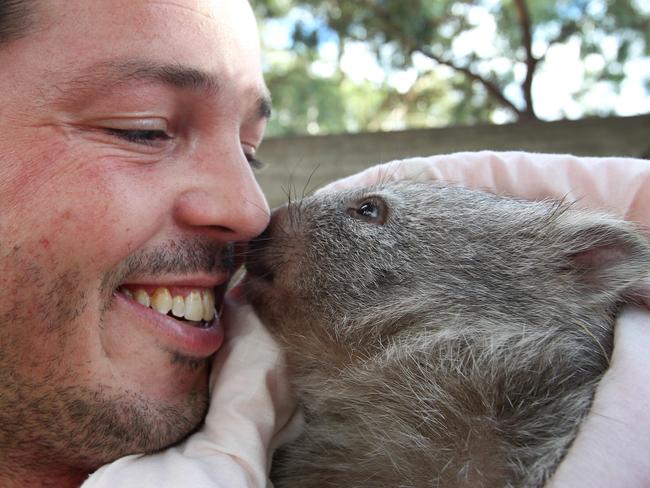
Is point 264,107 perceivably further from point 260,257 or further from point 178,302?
point 178,302

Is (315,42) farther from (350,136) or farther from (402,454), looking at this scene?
(402,454)

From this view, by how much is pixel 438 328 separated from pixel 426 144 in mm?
2195

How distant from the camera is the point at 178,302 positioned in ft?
5.39

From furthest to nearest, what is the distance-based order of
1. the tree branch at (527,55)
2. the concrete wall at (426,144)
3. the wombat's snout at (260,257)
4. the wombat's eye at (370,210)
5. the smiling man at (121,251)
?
the tree branch at (527,55), the concrete wall at (426,144), the wombat's eye at (370,210), the wombat's snout at (260,257), the smiling man at (121,251)

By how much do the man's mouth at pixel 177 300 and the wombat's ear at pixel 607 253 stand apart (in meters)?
0.99

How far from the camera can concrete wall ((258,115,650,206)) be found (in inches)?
141

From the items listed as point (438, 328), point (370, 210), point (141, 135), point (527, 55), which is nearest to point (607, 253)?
point (438, 328)

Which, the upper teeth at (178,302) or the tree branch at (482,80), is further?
the tree branch at (482,80)

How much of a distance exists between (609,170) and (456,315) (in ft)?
2.01

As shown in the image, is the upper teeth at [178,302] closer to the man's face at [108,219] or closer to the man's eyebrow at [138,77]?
the man's face at [108,219]

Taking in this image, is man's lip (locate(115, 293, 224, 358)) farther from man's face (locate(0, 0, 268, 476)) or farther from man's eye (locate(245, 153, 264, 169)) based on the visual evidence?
man's eye (locate(245, 153, 264, 169))

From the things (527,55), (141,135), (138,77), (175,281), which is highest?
(138,77)

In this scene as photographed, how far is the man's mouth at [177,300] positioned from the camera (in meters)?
1.59

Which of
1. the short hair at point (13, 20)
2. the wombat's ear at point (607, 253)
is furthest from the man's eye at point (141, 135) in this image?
the wombat's ear at point (607, 253)
